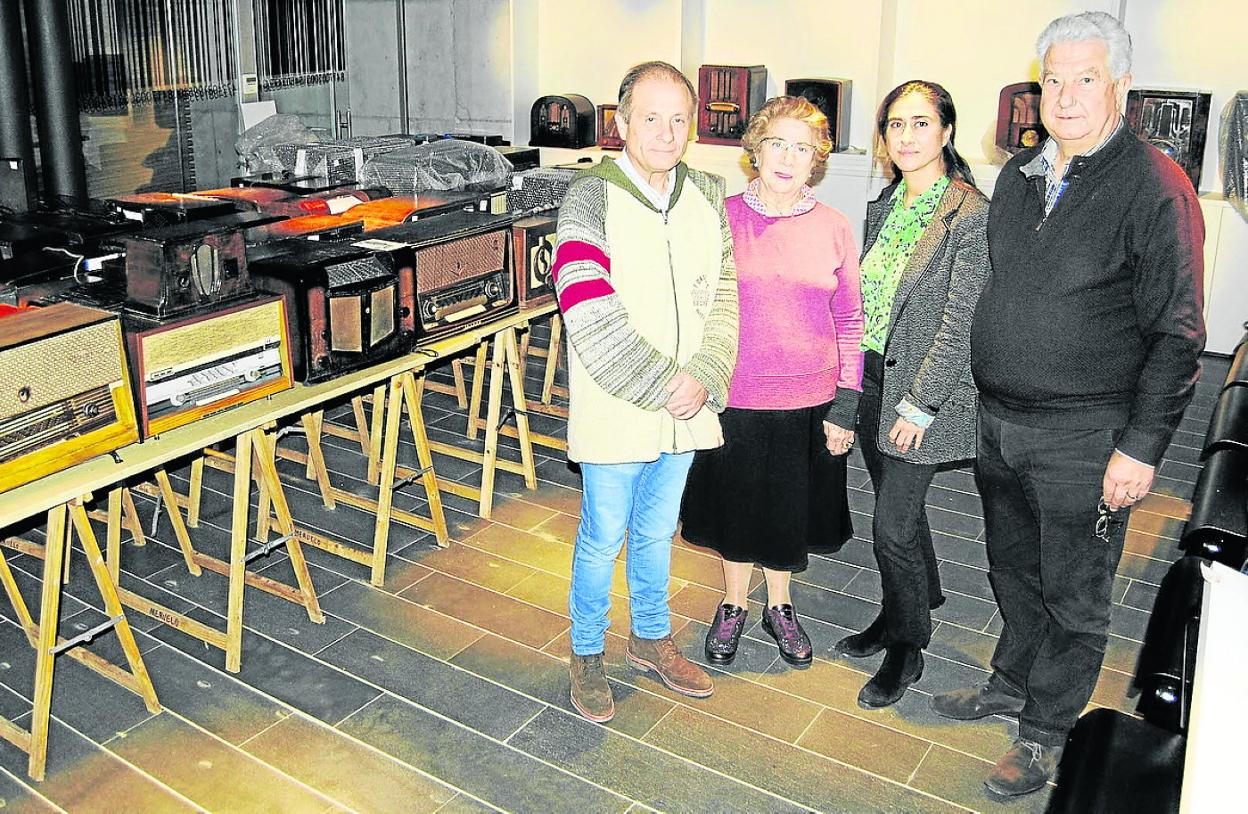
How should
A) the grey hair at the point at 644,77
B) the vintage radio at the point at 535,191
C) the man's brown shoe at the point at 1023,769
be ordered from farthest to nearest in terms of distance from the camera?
the vintage radio at the point at 535,191 < the man's brown shoe at the point at 1023,769 < the grey hair at the point at 644,77

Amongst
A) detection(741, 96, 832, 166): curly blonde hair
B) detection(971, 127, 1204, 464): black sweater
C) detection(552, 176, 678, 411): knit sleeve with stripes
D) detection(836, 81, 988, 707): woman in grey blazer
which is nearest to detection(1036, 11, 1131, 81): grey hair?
detection(971, 127, 1204, 464): black sweater

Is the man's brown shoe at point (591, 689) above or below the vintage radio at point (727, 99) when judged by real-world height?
below

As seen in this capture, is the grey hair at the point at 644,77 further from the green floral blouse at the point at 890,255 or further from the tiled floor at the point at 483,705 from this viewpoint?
the tiled floor at the point at 483,705

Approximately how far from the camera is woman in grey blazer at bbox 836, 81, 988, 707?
249 cm

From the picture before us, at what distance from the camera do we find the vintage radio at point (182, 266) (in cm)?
268

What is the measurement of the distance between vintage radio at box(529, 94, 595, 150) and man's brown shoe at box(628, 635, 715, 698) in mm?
4523

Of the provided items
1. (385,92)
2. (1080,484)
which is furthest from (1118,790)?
(385,92)

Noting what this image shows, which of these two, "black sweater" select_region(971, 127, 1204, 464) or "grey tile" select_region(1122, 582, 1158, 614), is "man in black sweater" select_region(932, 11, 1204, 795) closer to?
"black sweater" select_region(971, 127, 1204, 464)

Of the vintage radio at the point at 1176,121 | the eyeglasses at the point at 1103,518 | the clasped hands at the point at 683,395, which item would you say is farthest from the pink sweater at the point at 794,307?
the vintage radio at the point at 1176,121

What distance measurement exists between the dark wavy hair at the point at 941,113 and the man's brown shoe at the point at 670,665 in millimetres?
1349

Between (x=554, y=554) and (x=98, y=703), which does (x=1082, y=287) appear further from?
(x=98, y=703)

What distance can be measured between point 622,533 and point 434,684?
27.0 inches

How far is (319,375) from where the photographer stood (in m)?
3.11

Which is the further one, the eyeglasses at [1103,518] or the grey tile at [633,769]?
the grey tile at [633,769]
